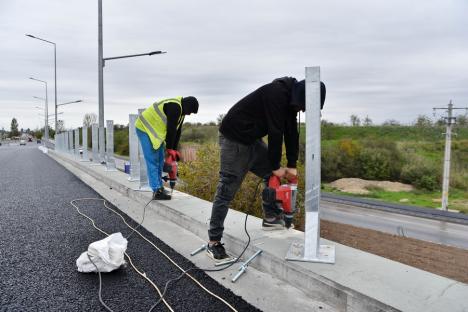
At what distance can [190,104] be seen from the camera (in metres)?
5.31

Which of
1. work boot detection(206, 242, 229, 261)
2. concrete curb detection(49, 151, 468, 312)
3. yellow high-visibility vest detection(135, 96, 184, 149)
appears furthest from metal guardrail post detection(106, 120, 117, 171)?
work boot detection(206, 242, 229, 261)

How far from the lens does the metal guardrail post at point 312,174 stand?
2.93 m

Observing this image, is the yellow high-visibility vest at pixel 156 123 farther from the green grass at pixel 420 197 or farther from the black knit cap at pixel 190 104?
the green grass at pixel 420 197

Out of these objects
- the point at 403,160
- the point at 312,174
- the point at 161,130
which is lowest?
the point at 403,160

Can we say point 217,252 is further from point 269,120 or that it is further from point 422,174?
point 422,174

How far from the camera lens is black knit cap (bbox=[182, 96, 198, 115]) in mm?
5305

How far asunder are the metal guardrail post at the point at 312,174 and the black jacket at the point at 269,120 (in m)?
0.24

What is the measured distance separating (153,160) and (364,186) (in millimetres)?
54144

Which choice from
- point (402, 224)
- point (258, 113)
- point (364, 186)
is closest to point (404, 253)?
point (258, 113)

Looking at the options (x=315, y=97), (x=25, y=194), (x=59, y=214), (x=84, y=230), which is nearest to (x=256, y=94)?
(x=315, y=97)

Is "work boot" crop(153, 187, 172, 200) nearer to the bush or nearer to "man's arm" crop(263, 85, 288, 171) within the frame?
"man's arm" crop(263, 85, 288, 171)

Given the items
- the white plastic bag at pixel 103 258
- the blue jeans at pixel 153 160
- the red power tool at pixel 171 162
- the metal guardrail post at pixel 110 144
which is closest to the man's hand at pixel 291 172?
the white plastic bag at pixel 103 258

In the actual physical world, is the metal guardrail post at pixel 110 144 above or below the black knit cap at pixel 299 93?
below

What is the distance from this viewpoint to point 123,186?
7.43m
